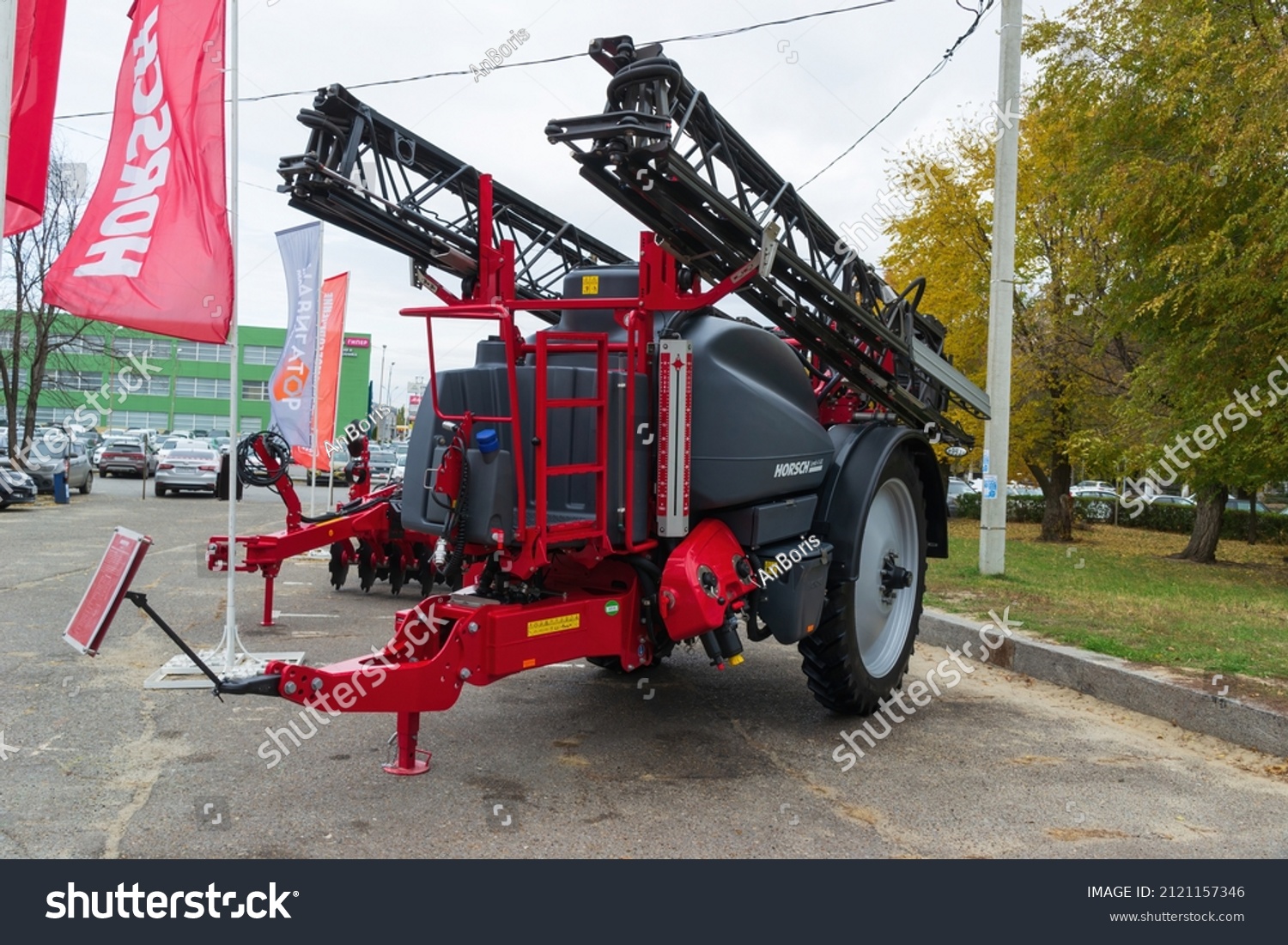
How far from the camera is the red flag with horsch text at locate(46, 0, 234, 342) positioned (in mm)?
6289

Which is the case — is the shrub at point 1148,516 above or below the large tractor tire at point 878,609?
below

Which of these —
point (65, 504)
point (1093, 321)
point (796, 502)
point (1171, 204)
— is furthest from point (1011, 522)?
point (796, 502)

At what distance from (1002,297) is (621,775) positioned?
355 inches

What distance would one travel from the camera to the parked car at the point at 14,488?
21.9 meters

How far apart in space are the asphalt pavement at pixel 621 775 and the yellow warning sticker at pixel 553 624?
0.77m

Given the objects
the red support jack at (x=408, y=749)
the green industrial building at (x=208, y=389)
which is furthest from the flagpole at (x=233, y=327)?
the green industrial building at (x=208, y=389)

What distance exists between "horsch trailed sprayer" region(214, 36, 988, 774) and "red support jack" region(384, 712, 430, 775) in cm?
1

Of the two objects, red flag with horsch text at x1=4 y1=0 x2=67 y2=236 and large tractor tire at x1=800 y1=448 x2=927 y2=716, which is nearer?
red flag with horsch text at x1=4 y1=0 x2=67 y2=236

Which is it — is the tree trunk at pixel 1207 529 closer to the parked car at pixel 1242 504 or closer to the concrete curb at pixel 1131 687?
the concrete curb at pixel 1131 687

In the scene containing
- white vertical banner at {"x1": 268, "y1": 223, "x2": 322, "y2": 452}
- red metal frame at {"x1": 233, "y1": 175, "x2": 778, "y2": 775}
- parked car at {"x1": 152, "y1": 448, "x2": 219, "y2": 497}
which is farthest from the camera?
→ parked car at {"x1": 152, "y1": 448, "x2": 219, "y2": 497}

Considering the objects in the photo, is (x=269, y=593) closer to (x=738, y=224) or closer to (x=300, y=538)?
(x=300, y=538)

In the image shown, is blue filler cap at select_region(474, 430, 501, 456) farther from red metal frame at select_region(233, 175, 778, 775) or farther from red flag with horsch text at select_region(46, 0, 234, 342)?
red flag with horsch text at select_region(46, 0, 234, 342)

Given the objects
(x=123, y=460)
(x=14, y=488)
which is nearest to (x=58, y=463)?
(x=14, y=488)

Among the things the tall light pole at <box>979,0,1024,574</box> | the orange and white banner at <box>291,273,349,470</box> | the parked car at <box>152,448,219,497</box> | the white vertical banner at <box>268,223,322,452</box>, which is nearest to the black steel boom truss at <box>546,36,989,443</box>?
the tall light pole at <box>979,0,1024,574</box>
